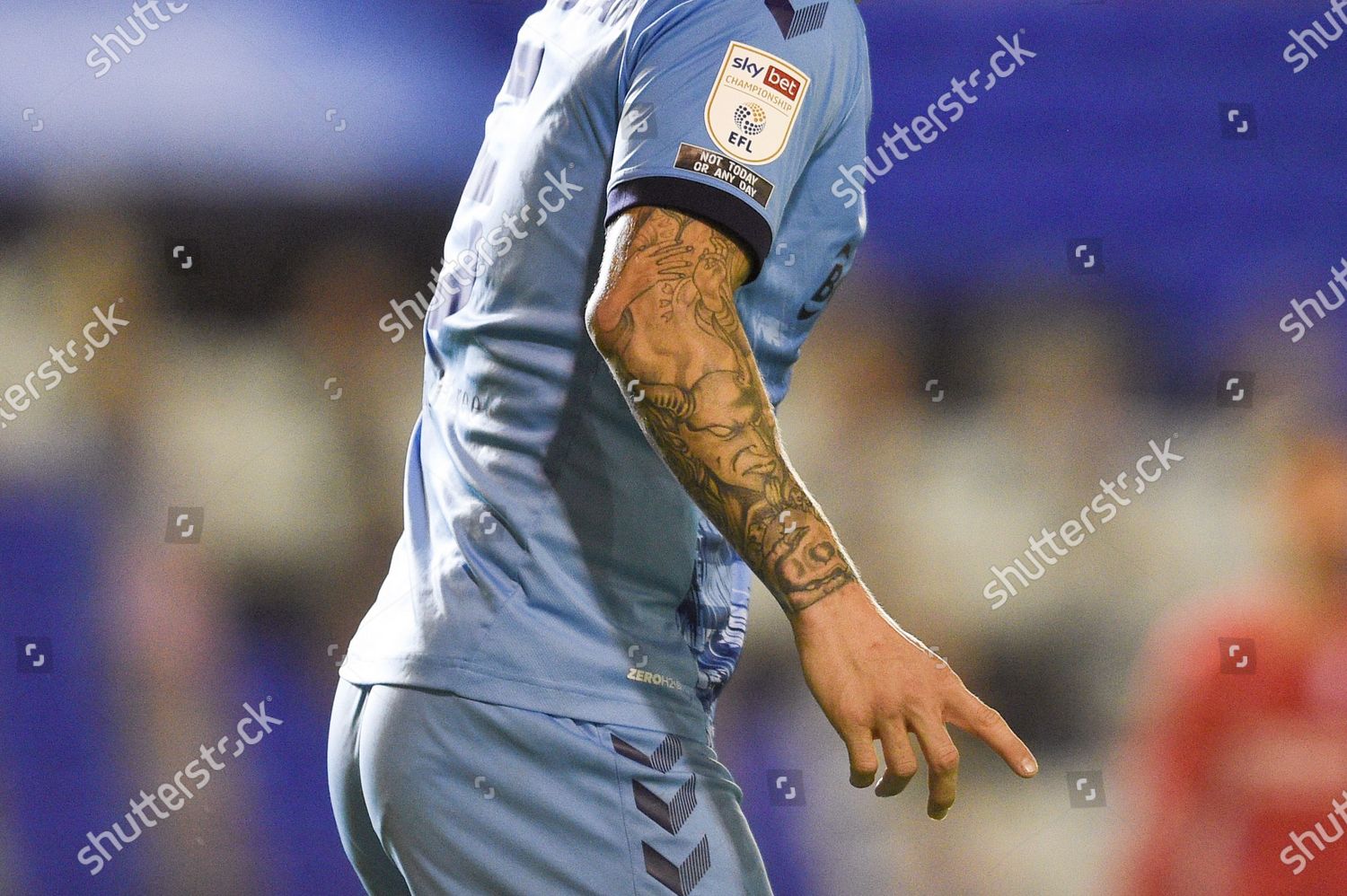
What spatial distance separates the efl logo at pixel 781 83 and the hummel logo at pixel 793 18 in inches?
1.1

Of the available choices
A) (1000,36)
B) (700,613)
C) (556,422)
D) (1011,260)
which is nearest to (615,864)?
(700,613)

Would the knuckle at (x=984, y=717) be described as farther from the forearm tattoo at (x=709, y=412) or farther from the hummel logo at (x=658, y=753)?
the hummel logo at (x=658, y=753)

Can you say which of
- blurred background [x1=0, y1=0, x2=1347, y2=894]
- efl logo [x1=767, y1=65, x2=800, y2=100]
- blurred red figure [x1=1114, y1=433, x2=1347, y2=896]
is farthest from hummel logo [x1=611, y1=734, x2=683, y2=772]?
blurred red figure [x1=1114, y1=433, x2=1347, y2=896]

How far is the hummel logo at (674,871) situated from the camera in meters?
0.83

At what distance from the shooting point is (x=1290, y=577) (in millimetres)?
2279

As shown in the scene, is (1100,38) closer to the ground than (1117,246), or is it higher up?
higher up

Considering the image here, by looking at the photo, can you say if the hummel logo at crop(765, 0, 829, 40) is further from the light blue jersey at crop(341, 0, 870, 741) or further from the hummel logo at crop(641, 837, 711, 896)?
the hummel logo at crop(641, 837, 711, 896)

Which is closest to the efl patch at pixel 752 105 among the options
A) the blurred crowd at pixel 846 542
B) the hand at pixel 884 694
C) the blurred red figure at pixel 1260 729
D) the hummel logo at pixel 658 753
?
the hand at pixel 884 694

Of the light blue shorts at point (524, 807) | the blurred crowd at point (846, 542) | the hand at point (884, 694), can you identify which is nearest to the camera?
the hand at point (884, 694)

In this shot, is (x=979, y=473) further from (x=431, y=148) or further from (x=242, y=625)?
(x=242, y=625)

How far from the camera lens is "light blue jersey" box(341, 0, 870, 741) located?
818 millimetres

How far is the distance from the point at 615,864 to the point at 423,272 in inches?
62.0

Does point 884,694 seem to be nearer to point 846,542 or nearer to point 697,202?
point 697,202

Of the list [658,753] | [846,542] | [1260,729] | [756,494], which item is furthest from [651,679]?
[1260,729]
